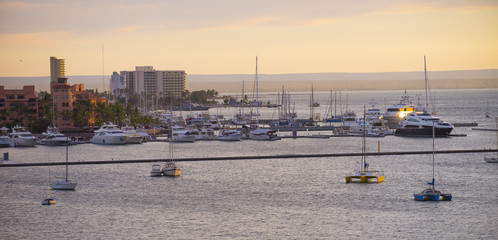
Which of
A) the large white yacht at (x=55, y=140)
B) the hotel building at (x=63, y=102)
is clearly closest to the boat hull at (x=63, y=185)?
the large white yacht at (x=55, y=140)

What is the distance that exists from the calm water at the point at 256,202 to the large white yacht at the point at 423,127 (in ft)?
88.7

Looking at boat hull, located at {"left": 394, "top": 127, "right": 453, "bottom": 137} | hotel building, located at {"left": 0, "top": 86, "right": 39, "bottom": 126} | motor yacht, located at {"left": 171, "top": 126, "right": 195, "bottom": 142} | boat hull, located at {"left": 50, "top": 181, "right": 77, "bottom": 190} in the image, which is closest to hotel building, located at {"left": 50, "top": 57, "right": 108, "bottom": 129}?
hotel building, located at {"left": 0, "top": 86, "right": 39, "bottom": 126}

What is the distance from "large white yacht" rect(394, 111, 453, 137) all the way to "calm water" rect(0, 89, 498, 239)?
27028 mm

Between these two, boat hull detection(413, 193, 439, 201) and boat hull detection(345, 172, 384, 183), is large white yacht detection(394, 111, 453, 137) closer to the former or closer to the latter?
boat hull detection(345, 172, 384, 183)

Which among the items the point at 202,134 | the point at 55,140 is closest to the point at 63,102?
the point at 55,140

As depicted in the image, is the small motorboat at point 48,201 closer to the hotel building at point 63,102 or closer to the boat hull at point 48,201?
the boat hull at point 48,201

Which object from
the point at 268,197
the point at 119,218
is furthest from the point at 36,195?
the point at 268,197

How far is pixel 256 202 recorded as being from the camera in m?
51.7

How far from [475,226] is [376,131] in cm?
6577

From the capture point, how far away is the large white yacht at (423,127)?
10644cm

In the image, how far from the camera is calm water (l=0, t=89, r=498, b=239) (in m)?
42.9

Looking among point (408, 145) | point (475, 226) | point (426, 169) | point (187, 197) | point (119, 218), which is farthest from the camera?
point (408, 145)

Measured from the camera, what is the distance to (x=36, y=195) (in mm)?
55281

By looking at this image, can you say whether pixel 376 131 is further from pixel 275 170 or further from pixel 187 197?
pixel 187 197
